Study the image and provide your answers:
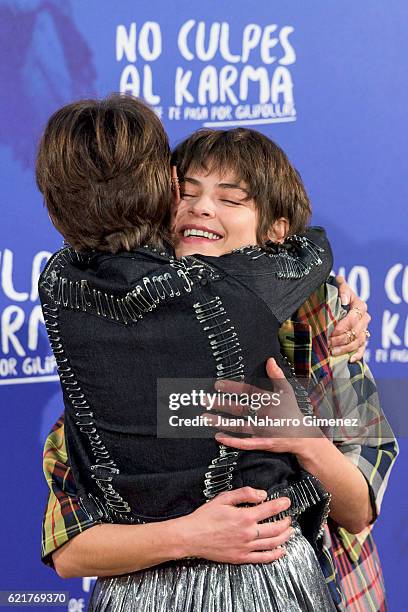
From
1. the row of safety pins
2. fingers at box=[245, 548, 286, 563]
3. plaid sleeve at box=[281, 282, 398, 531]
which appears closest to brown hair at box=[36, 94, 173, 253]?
the row of safety pins

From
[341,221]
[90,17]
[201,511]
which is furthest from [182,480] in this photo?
[90,17]

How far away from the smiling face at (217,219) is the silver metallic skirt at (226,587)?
0.45m

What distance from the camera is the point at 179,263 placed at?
1128mm

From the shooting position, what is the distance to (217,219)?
134cm

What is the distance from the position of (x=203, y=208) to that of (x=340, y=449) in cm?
43

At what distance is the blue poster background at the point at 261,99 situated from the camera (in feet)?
6.86

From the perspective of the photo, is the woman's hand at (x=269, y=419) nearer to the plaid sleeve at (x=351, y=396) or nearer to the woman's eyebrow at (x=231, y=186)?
the plaid sleeve at (x=351, y=396)

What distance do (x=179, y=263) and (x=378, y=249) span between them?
1.13 metres

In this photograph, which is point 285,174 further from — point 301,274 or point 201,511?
point 201,511

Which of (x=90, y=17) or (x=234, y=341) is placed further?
(x=90, y=17)

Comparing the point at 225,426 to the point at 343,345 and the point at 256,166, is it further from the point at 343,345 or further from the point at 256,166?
the point at 256,166

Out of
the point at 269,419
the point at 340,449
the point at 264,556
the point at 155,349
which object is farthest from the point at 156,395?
the point at 340,449

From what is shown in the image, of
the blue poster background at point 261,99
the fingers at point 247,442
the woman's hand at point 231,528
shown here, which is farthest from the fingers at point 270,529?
the blue poster background at point 261,99

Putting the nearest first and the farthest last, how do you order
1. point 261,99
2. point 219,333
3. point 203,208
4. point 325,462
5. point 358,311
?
point 219,333, point 325,462, point 203,208, point 358,311, point 261,99
